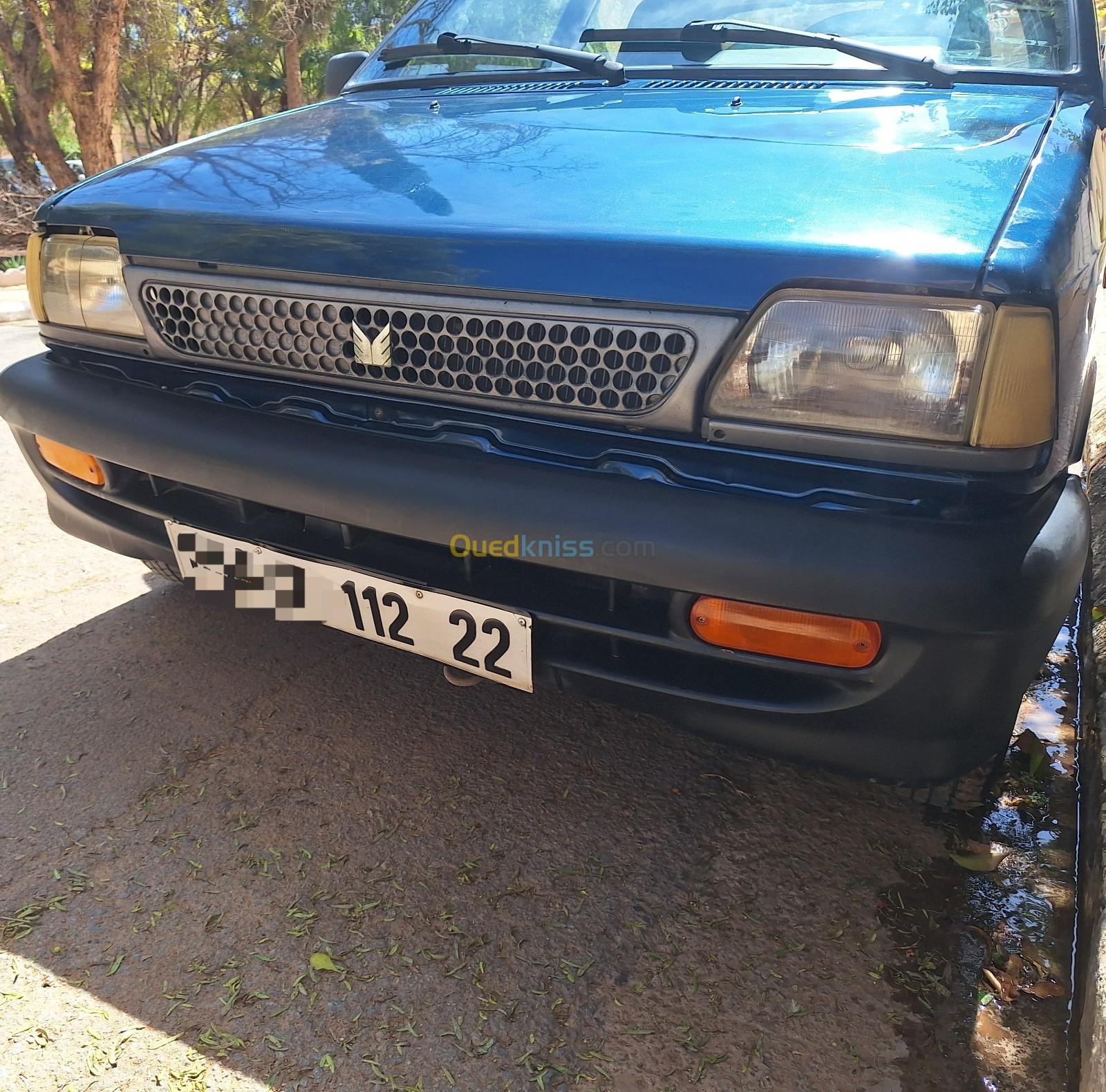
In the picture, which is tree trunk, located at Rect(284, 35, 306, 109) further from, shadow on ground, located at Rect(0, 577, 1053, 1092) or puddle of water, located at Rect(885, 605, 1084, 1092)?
puddle of water, located at Rect(885, 605, 1084, 1092)

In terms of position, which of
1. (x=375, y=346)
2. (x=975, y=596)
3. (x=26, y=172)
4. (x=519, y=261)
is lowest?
(x=26, y=172)

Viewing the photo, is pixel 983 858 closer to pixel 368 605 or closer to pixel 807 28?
pixel 368 605

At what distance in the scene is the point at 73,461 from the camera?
2141 mm

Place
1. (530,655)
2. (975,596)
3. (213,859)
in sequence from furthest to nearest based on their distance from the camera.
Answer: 1. (213,859)
2. (530,655)
3. (975,596)

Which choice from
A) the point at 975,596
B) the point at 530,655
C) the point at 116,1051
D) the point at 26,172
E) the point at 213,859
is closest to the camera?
the point at 975,596

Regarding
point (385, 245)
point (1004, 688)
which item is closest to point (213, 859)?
point (385, 245)

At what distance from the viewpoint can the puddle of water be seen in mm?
1533

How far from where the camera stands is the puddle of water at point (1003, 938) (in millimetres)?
1533

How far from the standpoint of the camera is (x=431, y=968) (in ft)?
5.40

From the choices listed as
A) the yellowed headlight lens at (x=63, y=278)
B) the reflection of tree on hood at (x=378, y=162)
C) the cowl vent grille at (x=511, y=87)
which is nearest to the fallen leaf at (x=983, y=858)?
the reflection of tree on hood at (x=378, y=162)

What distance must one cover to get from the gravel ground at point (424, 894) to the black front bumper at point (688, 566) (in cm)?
46

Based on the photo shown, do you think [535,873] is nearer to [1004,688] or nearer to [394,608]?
[394,608]

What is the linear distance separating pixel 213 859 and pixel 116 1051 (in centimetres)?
42

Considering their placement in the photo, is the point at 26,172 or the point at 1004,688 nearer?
the point at 1004,688
